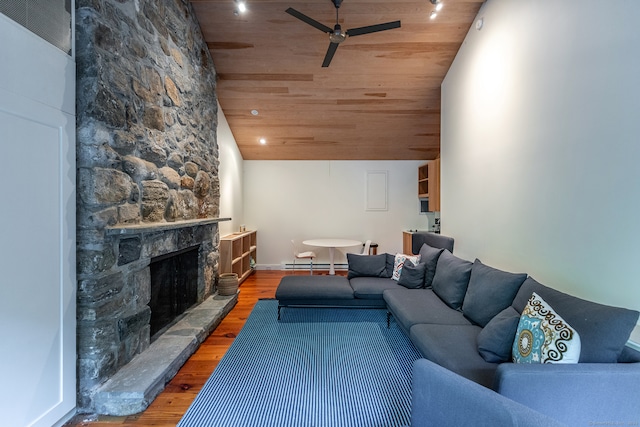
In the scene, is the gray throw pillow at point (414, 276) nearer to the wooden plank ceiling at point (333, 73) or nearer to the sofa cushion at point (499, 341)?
the sofa cushion at point (499, 341)

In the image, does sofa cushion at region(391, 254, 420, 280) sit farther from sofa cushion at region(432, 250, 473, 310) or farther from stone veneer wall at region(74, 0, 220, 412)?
stone veneer wall at region(74, 0, 220, 412)

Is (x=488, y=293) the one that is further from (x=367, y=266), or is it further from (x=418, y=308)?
(x=367, y=266)

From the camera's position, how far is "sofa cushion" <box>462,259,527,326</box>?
2.19 metres

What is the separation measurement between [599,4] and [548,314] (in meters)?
1.87

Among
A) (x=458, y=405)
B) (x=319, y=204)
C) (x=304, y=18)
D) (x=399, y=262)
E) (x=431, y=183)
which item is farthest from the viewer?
(x=319, y=204)

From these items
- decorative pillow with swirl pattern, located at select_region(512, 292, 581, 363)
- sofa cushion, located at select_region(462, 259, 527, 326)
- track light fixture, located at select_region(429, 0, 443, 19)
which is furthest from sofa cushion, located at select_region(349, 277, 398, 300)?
track light fixture, located at select_region(429, 0, 443, 19)

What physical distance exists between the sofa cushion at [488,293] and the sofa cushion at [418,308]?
132 millimetres

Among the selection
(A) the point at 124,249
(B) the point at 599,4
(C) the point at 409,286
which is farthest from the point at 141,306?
(B) the point at 599,4

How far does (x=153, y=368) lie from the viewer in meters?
2.13

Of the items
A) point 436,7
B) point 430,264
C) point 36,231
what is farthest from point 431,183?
point 36,231

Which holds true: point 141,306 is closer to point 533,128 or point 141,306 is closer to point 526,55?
point 533,128

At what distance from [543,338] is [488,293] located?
0.80 meters

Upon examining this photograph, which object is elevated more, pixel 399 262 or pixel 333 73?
pixel 333 73

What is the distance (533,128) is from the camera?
2.39m
